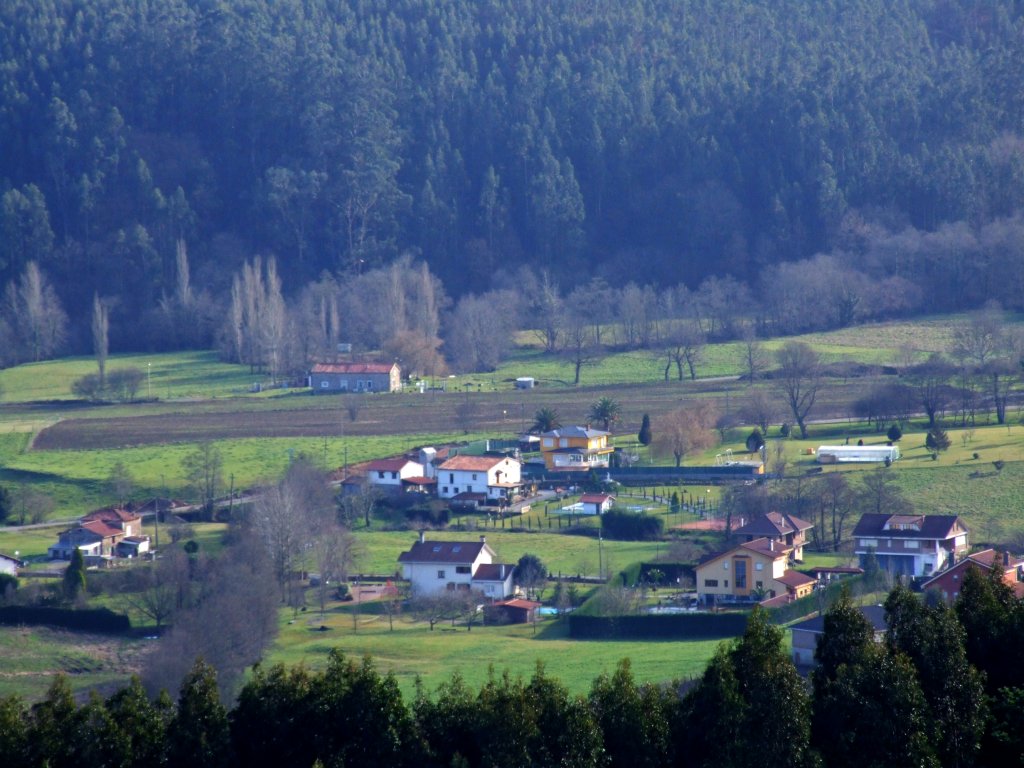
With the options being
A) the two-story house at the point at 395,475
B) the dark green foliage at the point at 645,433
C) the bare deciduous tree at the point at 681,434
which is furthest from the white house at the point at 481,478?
the dark green foliage at the point at 645,433

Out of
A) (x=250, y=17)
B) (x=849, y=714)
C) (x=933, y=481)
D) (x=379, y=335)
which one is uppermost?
(x=250, y=17)

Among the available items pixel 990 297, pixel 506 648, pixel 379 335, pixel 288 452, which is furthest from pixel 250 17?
pixel 506 648

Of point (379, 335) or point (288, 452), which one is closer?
point (288, 452)

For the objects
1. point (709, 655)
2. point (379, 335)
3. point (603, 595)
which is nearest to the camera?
point (709, 655)

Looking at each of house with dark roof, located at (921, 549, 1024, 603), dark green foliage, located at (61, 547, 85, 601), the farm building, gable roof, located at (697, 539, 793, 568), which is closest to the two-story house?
the farm building

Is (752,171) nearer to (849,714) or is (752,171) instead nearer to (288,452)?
(288,452)

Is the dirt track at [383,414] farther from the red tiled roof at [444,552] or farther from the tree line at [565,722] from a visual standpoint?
the tree line at [565,722]
